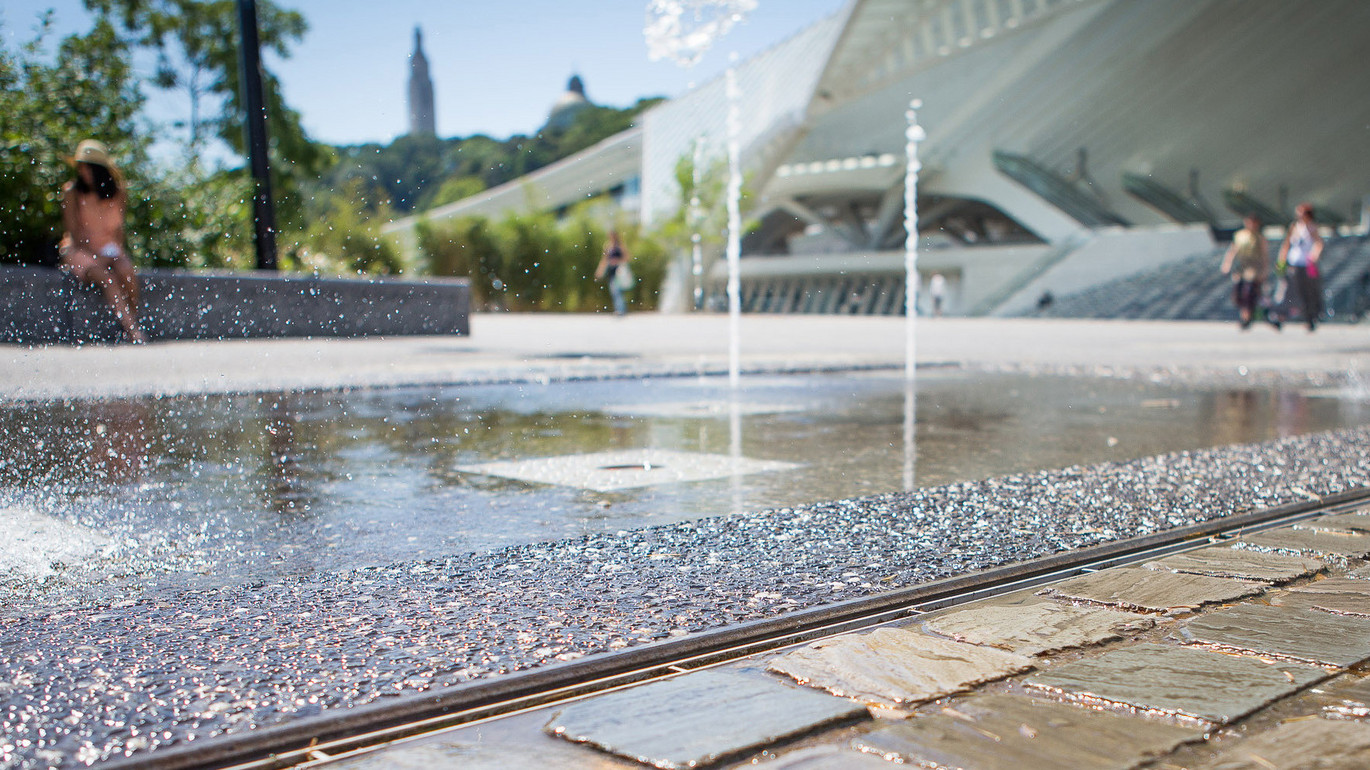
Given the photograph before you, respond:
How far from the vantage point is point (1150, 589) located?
247cm

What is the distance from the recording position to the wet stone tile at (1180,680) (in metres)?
1.76

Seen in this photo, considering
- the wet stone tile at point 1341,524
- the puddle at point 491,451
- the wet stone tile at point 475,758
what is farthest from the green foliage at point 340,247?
the wet stone tile at point 475,758

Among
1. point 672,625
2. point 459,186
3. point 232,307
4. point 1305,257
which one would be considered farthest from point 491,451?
point 1305,257

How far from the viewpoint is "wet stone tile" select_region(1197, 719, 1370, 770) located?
1531 mm

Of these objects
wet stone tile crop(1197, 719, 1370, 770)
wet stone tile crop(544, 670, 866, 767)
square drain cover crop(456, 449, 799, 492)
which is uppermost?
square drain cover crop(456, 449, 799, 492)

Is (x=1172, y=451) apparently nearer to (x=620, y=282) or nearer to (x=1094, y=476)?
(x=1094, y=476)

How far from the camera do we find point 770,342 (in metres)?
15.0

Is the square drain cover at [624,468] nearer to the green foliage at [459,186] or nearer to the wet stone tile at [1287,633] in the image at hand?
the wet stone tile at [1287,633]

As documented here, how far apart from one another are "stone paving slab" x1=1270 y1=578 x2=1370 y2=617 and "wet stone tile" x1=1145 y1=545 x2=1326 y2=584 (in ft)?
0.22

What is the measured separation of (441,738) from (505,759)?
13cm

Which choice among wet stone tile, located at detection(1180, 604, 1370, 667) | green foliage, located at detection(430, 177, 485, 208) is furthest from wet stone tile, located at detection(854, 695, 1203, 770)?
green foliage, located at detection(430, 177, 485, 208)

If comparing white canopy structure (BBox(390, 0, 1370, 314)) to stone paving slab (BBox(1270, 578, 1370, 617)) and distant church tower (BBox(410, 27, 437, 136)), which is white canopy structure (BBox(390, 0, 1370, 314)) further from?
stone paving slab (BBox(1270, 578, 1370, 617))

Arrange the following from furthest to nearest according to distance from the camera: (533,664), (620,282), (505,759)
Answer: (620,282) → (533,664) → (505,759)

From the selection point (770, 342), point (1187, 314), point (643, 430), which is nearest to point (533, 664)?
point (643, 430)
